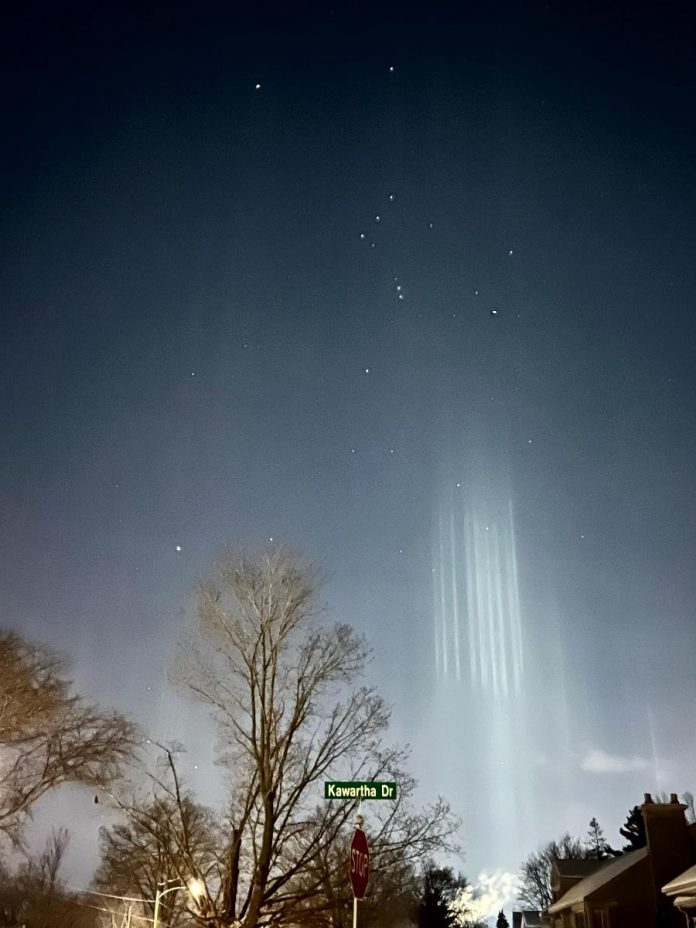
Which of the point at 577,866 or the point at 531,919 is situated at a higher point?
the point at 577,866

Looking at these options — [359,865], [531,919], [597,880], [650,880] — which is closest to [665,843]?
[650,880]

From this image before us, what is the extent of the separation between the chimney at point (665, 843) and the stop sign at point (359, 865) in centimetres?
3019

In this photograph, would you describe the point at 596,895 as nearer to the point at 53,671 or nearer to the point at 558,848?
the point at 53,671

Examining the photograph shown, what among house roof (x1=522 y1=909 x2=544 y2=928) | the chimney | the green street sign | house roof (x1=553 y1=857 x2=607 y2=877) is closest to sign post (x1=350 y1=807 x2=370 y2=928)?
the green street sign

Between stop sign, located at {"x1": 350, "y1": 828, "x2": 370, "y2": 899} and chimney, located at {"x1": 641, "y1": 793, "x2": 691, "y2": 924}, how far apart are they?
30.2 m

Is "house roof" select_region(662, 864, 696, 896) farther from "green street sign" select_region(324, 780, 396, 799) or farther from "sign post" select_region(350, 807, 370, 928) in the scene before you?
"sign post" select_region(350, 807, 370, 928)

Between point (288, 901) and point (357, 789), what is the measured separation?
7.95 meters

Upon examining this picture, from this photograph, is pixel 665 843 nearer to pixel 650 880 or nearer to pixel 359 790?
pixel 650 880

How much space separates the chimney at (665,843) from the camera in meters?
32.8

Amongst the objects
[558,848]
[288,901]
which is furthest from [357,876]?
[558,848]

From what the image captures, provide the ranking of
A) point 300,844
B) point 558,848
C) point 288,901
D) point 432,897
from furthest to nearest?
point 558,848, point 432,897, point 300,844, point 288,901

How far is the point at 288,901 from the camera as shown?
54.3ft

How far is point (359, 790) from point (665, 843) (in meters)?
29.2

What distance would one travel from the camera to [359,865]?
8680mm
